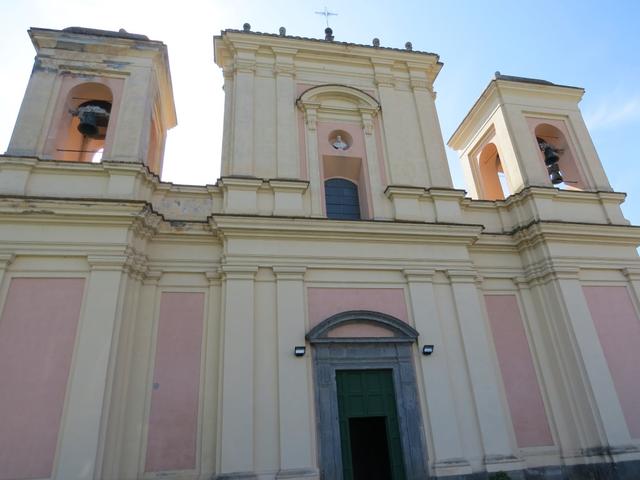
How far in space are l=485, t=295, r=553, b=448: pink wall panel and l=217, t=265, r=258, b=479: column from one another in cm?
539

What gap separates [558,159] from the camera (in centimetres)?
1281

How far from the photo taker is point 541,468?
8.62 metres

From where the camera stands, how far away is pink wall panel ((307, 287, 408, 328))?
8.81 m

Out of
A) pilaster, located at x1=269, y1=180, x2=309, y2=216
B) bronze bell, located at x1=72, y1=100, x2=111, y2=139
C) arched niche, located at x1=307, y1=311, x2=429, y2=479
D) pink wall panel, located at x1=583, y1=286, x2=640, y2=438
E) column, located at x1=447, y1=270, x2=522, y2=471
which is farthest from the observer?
bronze bell, located at x1=72, y1=100, x2=111, y2=139

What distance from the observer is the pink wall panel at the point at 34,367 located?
261 inches

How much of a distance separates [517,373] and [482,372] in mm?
1226

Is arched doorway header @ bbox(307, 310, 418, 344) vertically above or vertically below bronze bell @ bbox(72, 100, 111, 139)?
below

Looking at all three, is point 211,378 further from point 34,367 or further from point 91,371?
point 34,367

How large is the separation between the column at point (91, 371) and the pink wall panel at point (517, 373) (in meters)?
7.73

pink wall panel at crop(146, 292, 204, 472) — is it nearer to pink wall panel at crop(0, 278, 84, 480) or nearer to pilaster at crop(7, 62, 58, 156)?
pink wall panel at crop(0, 278, 84, 480)

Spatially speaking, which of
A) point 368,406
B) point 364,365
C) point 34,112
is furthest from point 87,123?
point 368,406

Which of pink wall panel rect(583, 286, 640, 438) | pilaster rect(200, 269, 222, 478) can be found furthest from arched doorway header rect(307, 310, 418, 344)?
pink wall panel rect(583, 286, 640, 438)

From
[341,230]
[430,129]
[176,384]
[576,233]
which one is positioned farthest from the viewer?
[430,129]

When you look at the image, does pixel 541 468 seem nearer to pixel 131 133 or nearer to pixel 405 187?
pixel 405 187
